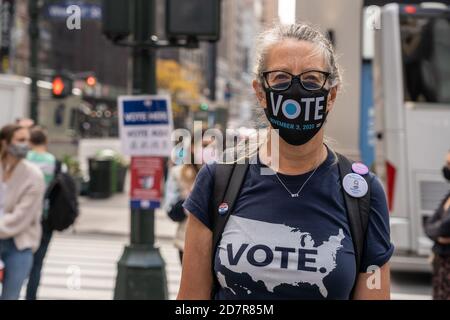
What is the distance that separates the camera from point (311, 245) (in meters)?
2.23

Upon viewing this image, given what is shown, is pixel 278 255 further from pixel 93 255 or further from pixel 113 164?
pixel 113 164

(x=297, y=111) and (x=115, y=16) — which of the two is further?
(x=115, y=16)

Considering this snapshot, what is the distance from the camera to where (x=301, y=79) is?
2.25 m

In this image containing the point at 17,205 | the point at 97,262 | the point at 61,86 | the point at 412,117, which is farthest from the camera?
the point at 61,86

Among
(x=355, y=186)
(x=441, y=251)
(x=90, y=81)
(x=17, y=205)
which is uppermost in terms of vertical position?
(x=90, y=81)

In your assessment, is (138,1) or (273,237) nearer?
(273,237)

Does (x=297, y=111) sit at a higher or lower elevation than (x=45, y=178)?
higher

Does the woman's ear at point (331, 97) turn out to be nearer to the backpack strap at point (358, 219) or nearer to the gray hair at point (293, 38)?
the gray hair at point (293, 38)

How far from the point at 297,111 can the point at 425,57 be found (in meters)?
8.35

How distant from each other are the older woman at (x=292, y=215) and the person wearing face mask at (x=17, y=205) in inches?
151

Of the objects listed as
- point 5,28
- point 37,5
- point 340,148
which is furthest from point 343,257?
point 5,28

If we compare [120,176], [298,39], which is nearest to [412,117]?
[298,39]
